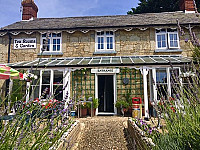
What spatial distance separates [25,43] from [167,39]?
28.5 ft

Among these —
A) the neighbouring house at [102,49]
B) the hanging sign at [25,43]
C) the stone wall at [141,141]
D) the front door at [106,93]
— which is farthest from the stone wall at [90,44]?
the stone wall at [141,141]

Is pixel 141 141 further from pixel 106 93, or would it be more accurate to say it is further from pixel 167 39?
pixel 167 39

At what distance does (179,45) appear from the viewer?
973 cm

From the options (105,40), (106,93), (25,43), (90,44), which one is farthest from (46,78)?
(105,40)

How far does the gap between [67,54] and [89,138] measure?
20.5 ft

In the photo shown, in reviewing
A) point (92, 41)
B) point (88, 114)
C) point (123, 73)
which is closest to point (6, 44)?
Answer: point (92, 41)

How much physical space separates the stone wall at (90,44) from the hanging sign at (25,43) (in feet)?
0.74

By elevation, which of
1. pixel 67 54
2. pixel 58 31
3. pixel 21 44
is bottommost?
pixel 67 54

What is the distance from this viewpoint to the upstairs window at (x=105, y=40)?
33.3ft

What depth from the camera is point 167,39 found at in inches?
385

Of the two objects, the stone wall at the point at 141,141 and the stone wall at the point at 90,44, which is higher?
the stone wall at the point at 90,44

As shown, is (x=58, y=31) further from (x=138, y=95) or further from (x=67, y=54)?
(x=138, y=95)

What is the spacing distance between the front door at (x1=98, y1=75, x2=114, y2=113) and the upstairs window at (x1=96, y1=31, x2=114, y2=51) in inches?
70.4

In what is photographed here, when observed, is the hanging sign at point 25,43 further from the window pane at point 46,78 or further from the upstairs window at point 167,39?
the upstairs window at point 167,39
